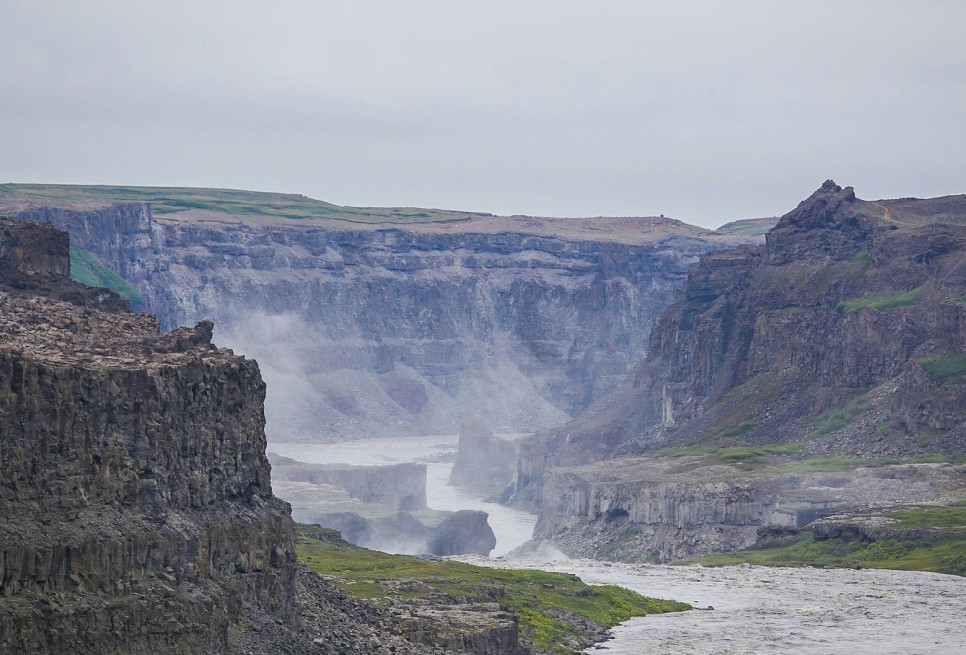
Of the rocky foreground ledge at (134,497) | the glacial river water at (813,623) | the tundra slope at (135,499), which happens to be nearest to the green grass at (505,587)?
the glacial river water at (813,623)

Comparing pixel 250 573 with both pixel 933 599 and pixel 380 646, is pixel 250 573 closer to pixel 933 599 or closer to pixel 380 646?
pixel 380 646

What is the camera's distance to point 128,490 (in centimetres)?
9925

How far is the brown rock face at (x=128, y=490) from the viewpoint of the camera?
92.1 metres

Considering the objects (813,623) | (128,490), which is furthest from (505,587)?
(128,490)

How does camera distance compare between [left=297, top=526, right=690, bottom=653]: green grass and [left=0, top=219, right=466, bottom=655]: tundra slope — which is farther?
[left=297, top=526, right=690, bottom=653]: green grass

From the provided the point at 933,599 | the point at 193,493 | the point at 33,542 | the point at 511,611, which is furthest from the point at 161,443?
the point at 933,599

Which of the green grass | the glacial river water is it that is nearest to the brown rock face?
the green grass

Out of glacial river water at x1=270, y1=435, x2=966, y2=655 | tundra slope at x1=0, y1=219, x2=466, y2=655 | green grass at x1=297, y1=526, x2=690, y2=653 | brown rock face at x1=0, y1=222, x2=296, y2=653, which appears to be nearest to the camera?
brown rock face at x1=0, y1=222, x2=296, y2=653

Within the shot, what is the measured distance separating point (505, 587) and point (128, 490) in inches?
3083

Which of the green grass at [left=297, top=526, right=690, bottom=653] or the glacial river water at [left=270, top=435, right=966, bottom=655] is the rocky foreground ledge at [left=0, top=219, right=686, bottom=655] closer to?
the green grass at [left=297, top=526, right=690, bottom=653]

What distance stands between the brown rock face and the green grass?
99.4 feet

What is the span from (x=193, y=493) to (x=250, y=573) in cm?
654

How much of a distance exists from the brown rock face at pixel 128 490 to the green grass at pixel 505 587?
30299 millimetres

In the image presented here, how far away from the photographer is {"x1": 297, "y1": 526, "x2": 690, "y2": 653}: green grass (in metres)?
154
